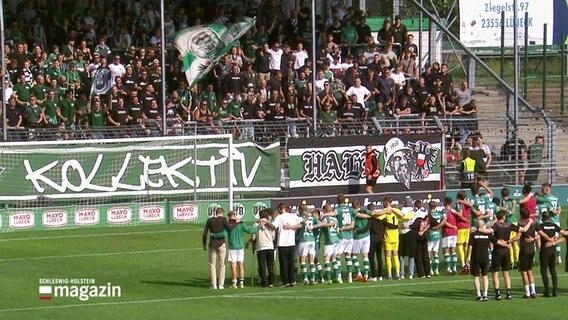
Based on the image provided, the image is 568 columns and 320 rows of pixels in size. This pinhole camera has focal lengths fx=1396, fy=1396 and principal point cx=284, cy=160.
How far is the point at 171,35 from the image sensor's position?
41.4 metres

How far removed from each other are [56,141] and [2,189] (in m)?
1.80

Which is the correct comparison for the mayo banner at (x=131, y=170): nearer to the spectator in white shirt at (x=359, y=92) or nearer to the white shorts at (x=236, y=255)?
the spectator in white shirt at (x=359, y=92)

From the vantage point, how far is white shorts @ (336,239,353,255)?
29078 millimetres

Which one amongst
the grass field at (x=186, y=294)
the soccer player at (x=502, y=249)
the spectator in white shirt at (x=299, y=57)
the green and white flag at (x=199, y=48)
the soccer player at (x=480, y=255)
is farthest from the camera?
the spectator in white shirt at (x=299, y=57)

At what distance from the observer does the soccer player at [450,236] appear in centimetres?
3005

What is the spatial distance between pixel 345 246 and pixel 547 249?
4.32 metres

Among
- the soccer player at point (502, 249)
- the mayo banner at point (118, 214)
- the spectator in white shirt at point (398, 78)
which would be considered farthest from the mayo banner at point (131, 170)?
the soccer player at point (502, 249)

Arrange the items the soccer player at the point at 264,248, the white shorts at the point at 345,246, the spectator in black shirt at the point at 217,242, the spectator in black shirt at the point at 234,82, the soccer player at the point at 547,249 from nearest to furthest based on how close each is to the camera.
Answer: the soccer player at the point at 547,249, the spectator in black shirt at the point at 217,242, the soccer player at the point at 264,248, the white shorts at the point at 345,246, the spectator in black shirt at the point at 234,82

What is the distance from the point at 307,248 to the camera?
28.8 meters

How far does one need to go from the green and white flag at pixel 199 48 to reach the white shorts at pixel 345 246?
8.79m

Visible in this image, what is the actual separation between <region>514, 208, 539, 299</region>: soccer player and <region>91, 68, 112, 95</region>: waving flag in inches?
587

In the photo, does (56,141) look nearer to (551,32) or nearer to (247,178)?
(247,178)

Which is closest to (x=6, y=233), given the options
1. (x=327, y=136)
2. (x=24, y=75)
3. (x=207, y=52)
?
(x=24, y=75)

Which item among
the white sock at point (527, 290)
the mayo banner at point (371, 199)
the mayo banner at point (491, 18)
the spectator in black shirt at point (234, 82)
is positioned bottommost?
the white sock at point (527, 290)
